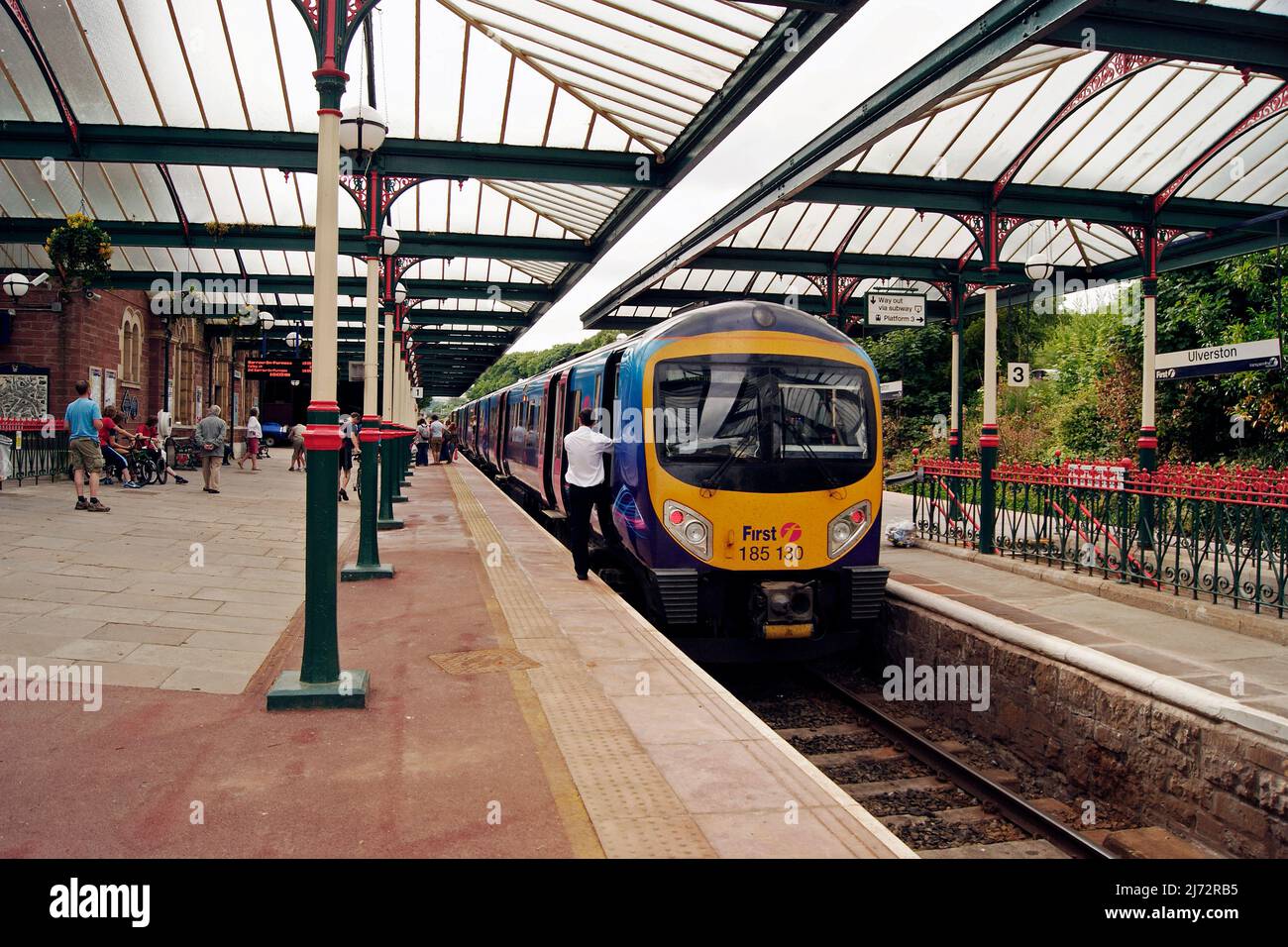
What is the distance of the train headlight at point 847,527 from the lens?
7566 mm

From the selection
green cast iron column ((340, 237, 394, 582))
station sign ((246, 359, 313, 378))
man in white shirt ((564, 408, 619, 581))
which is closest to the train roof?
man in white shirt ((564, 408, 619, 581))

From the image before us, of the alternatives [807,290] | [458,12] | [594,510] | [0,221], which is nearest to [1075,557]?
[594,510]

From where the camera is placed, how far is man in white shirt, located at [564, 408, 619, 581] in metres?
8.88

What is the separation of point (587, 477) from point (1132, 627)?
5.02 meters

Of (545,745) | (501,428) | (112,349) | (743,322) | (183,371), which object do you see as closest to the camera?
(545,745)

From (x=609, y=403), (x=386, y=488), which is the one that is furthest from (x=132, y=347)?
(x=609, y=403)

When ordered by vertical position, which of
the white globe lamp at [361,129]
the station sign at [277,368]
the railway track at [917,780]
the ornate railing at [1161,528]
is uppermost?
the white globe lamp at [361,129]

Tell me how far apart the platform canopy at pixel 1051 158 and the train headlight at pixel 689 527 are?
15.7 ft

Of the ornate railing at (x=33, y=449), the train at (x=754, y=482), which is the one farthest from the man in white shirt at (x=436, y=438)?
the train at (x=754, y=482)

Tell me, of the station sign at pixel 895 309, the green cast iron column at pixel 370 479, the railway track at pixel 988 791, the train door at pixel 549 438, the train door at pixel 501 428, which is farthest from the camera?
the train door at pixel 501 428

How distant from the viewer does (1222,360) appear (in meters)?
11.4

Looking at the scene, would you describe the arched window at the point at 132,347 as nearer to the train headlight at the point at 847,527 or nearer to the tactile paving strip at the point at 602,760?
the tactile paving strip at the point at 602,760

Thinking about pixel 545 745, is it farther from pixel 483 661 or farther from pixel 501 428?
pixel 501 428
